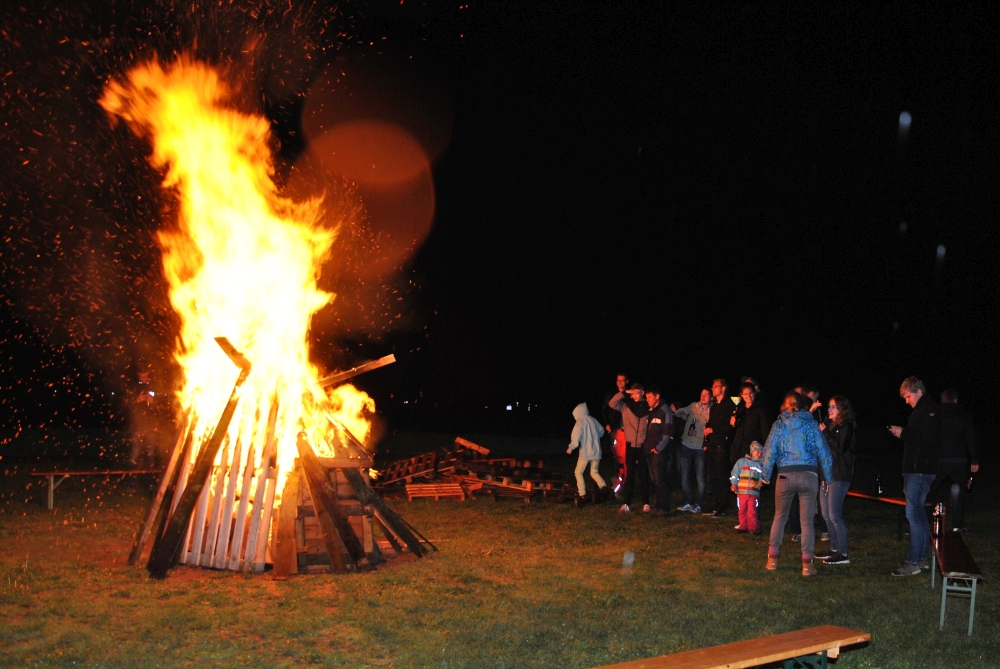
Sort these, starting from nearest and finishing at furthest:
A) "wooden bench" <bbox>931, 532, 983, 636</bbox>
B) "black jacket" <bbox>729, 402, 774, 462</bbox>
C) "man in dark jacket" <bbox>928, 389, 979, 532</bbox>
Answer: "wooden bench" <bbox>931, 532, 983, 636</bbox>, "man in dark jacket" <bbox>928, 389, 979, 532</bbox>, "black jacket" <bbox>729, 402, 774, 462</bbox>

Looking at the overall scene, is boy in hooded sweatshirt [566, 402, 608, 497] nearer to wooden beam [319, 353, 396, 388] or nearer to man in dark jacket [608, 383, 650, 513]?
man in dark jacket [608, 383, 650, 513]

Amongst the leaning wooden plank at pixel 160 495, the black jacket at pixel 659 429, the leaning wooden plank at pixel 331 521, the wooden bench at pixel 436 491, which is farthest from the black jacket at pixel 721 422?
the leaning wooden plank at pixel 160 495

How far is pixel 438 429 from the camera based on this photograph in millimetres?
31844

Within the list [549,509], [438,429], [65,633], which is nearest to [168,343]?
[438,429]

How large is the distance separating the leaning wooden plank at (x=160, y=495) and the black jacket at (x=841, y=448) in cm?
707

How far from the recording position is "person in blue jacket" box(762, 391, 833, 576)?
826 centimetres

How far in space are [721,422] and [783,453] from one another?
3817 mm

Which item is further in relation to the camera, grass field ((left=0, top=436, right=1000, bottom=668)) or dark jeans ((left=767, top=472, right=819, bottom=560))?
dark jeans ((left=767, top=472, right=819, bottom=560))

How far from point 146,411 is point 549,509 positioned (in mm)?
6870

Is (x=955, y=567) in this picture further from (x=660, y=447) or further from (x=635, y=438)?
(x=635, y=438)

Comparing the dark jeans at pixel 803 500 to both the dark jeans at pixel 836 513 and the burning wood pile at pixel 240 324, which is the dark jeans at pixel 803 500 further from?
the burning wood pile at pixel 240 324

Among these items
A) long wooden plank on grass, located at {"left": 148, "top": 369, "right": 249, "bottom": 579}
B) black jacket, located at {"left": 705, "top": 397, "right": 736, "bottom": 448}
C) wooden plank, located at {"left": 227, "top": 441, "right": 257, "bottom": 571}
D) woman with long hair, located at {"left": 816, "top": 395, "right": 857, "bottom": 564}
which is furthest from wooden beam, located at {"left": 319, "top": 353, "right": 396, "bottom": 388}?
black jacket, located at {"left": 705, "top": 397, "right": 736, "bottom": 448}

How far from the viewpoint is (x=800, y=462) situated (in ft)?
27.1

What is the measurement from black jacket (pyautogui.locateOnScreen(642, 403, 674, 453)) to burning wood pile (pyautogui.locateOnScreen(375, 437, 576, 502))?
1.72 m
